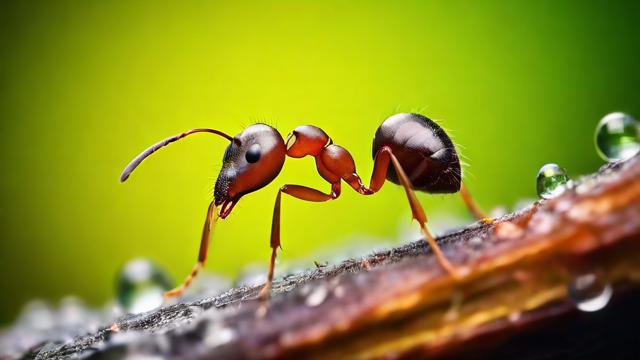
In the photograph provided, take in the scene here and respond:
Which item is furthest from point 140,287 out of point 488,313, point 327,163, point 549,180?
point 488,313

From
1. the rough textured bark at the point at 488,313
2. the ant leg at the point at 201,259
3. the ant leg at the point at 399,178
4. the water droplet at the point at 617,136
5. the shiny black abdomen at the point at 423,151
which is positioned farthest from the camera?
the shiny black abdomen at the point at 423,151

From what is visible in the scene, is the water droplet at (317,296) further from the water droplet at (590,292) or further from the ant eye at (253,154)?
the ant eye at (253,154)

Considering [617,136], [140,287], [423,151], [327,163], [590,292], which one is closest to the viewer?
[590,292]

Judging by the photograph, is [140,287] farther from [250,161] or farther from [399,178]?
[399,178]

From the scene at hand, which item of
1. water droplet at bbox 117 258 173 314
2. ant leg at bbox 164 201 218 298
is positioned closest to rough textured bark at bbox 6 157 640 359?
water droplet at bbox 117 258 173 314

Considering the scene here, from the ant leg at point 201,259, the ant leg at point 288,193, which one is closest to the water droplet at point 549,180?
the ant leg at point 288,193

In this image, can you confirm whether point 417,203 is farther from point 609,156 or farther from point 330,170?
point 330,170

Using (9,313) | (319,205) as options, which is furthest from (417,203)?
(9,313)
